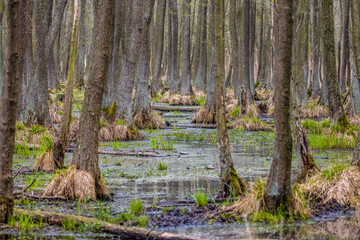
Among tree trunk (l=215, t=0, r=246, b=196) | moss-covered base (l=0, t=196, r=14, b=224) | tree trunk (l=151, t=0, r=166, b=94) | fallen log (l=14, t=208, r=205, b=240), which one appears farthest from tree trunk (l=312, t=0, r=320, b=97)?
moss-covered base (l=0, t=196, r=14, b=224)

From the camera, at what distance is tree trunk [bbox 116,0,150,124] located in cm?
1552

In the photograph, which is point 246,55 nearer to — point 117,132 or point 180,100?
point 180,100

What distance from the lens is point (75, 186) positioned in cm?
728

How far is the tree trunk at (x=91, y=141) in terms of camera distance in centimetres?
730

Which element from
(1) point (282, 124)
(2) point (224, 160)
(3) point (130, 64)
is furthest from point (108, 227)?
(3) point (130, 64)

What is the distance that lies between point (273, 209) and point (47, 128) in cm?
925

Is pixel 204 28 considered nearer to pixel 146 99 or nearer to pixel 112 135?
pixel 146 99

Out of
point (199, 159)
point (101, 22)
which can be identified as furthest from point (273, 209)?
point (199, 159)

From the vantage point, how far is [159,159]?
11.7 metres

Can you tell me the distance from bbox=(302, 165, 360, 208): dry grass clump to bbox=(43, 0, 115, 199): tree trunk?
10.0 ft

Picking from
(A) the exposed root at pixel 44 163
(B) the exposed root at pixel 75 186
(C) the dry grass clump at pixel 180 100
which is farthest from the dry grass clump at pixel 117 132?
(C) the dry grass clump at pixel 180 100

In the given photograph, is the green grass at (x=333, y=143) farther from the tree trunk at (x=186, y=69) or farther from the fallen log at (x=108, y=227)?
the tree trunk at (x=186, y=69)

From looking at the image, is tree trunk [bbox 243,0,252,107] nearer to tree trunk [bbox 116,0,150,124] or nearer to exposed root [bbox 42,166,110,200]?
tree trunk [bbox 116,0,150,124]

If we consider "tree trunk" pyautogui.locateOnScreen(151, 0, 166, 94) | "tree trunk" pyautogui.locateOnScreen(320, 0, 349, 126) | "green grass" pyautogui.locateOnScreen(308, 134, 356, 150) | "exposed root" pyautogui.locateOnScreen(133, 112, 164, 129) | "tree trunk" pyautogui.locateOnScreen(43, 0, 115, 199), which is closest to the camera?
"tree trunk" pyautogui.locateOnScreen(43, 0, 115, 199)
